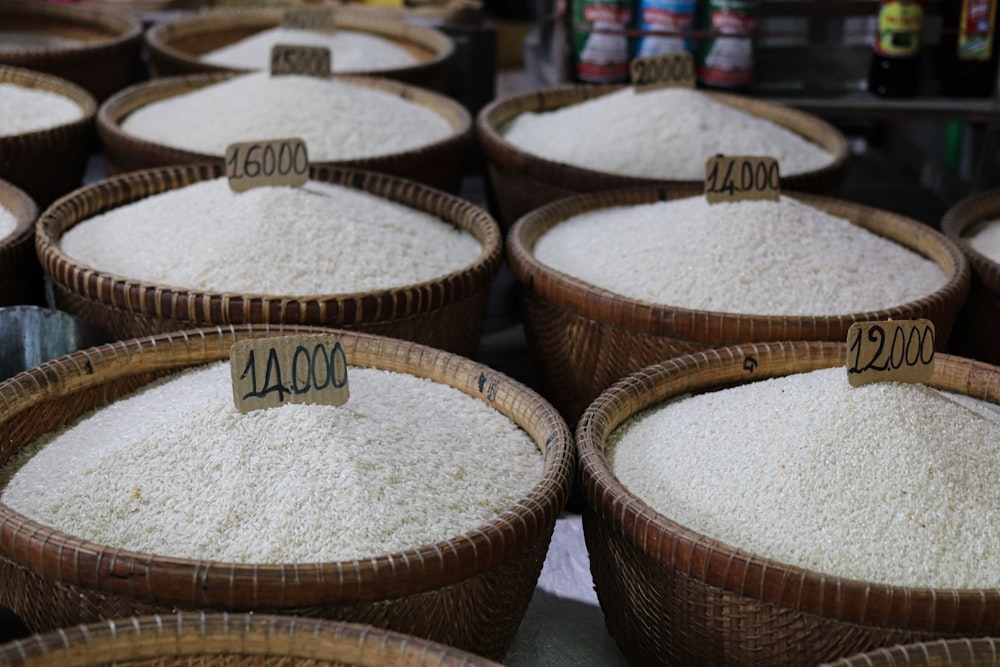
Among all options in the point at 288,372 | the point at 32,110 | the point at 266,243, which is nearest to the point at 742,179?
the point at 266,243

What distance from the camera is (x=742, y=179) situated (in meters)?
1.72

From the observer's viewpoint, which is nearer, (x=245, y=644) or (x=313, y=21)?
(x=245, y=644)

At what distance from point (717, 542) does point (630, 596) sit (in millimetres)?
163

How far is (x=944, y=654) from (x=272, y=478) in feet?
1.96

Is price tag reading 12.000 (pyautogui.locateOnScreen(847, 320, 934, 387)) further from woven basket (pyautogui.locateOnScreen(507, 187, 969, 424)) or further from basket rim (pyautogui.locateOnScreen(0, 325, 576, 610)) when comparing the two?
basket rim (pyautogui.locateOnScreen(0, 325, 576, 610))

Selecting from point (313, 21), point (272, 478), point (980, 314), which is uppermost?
point (313, 21)

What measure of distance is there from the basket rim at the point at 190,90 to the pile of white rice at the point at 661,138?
15cm

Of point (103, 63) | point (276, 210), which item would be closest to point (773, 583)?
point (276, 210)

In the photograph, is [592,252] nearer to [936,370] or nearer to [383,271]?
[383,271]

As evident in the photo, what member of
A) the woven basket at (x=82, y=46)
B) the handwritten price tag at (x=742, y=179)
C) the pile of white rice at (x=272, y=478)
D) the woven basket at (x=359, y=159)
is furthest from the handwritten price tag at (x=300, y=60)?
the pile of white rice at (x=272, y=478)

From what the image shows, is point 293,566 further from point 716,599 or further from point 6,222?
point 6,222

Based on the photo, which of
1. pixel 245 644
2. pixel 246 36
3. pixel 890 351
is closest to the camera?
pixel 245 644

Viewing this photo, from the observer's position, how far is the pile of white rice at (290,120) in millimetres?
1990

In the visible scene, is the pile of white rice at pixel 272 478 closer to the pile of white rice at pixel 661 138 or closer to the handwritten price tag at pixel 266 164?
the handwritten price tag at pixel 266 164
